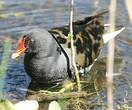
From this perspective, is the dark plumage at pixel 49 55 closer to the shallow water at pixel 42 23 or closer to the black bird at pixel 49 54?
the black bird at pixel 49 54

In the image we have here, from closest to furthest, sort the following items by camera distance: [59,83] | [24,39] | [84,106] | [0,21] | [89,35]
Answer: [84,106]
[24,39]
[59,83]
[89,35]
[0,21]

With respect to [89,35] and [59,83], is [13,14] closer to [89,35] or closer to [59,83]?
[89,35]

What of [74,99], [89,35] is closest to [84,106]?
[74,99]

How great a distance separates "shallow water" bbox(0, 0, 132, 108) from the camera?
5.43 metres

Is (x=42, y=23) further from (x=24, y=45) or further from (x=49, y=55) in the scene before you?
(x=24, y=45)

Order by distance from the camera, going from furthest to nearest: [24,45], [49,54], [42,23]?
[42,23] < [49,54] < [24,45]

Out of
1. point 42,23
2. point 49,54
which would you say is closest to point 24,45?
point 49,54

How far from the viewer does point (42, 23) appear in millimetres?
7039

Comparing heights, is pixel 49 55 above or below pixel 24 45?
below

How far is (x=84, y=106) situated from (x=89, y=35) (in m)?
1.67

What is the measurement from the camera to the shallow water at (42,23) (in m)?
5.43

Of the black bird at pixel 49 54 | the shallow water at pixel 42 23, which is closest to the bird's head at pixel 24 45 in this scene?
the black bird at pixel 49 54

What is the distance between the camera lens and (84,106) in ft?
16.1

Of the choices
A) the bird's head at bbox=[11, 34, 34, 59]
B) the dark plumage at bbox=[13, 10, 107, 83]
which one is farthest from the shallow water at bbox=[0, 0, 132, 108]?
the bird's head at bbox=[11, 34, 34, 59]
